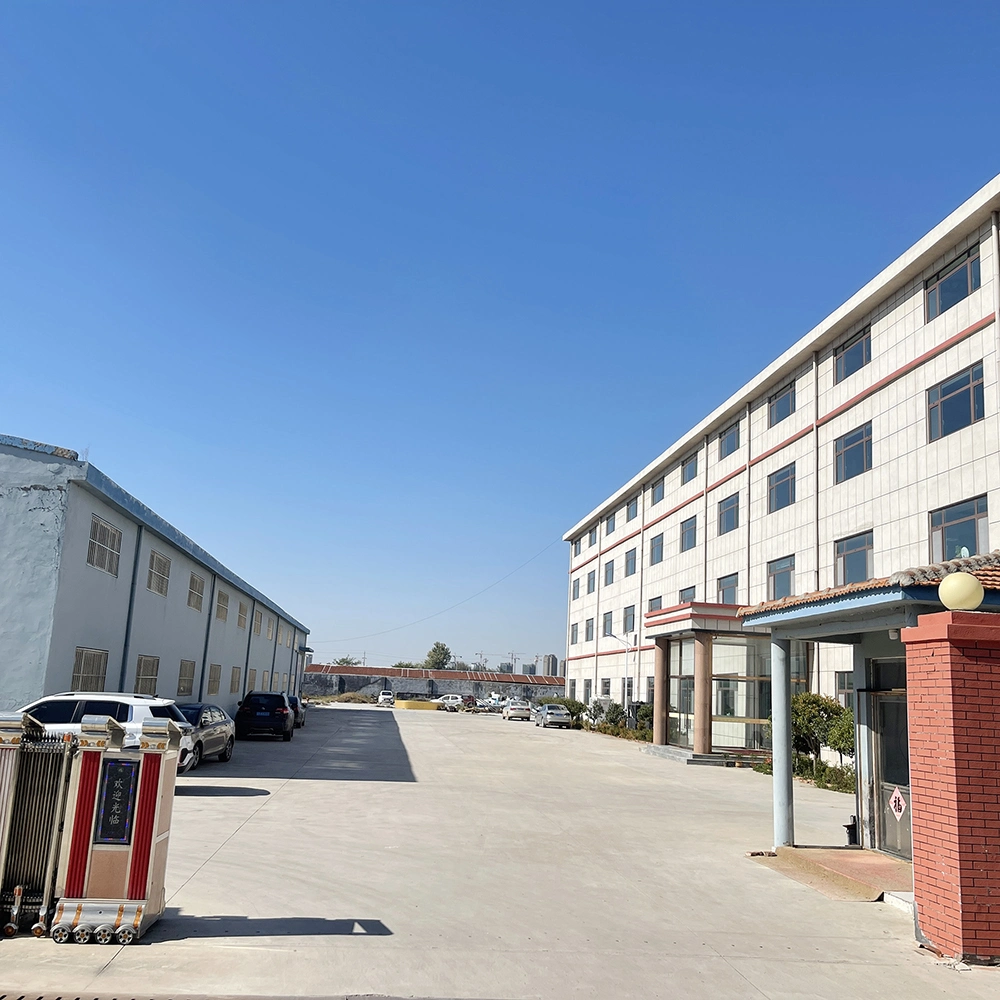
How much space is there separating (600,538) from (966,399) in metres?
39.3

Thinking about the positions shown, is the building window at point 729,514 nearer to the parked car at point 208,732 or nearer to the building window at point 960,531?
the building window at point 960,531

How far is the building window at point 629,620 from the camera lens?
51.6 m

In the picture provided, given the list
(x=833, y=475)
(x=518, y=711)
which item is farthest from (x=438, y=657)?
(x=833, y=475)

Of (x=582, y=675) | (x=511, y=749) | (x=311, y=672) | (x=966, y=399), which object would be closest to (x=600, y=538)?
(x=582, y=675)

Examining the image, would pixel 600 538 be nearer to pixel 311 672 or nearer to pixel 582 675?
pixel 582 675

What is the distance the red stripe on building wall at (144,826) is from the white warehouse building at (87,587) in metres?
11.3

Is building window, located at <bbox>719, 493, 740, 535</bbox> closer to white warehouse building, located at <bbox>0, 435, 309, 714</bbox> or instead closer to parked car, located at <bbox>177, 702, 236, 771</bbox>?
white warehouse building, located at <bbox>0, 435, 309, 714</bbox>

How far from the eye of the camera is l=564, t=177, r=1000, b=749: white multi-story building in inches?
883

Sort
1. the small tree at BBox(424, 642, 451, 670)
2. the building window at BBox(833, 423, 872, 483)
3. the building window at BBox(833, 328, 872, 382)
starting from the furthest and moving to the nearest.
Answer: the small tree at BBox(424, 642, 451, 670)
the building window at BBox(833, 328, 872, 382)
the building window at BBox(833, 423, 872, 483)

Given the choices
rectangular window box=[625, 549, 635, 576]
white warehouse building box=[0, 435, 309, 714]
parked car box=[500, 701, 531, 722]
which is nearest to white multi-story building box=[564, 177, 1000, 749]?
rectangular window box=[625, 549, 635, 576]

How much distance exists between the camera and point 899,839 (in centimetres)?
1219

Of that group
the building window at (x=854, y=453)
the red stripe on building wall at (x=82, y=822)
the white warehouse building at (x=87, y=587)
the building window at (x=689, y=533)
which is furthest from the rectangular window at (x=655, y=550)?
the red stripe on building wall at (x=82, y=822)

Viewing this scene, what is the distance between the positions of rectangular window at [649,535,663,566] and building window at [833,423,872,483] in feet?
62.1

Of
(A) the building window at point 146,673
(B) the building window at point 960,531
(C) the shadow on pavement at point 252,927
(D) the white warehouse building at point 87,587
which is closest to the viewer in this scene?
(C) the shadow on pavement at point 252,927
